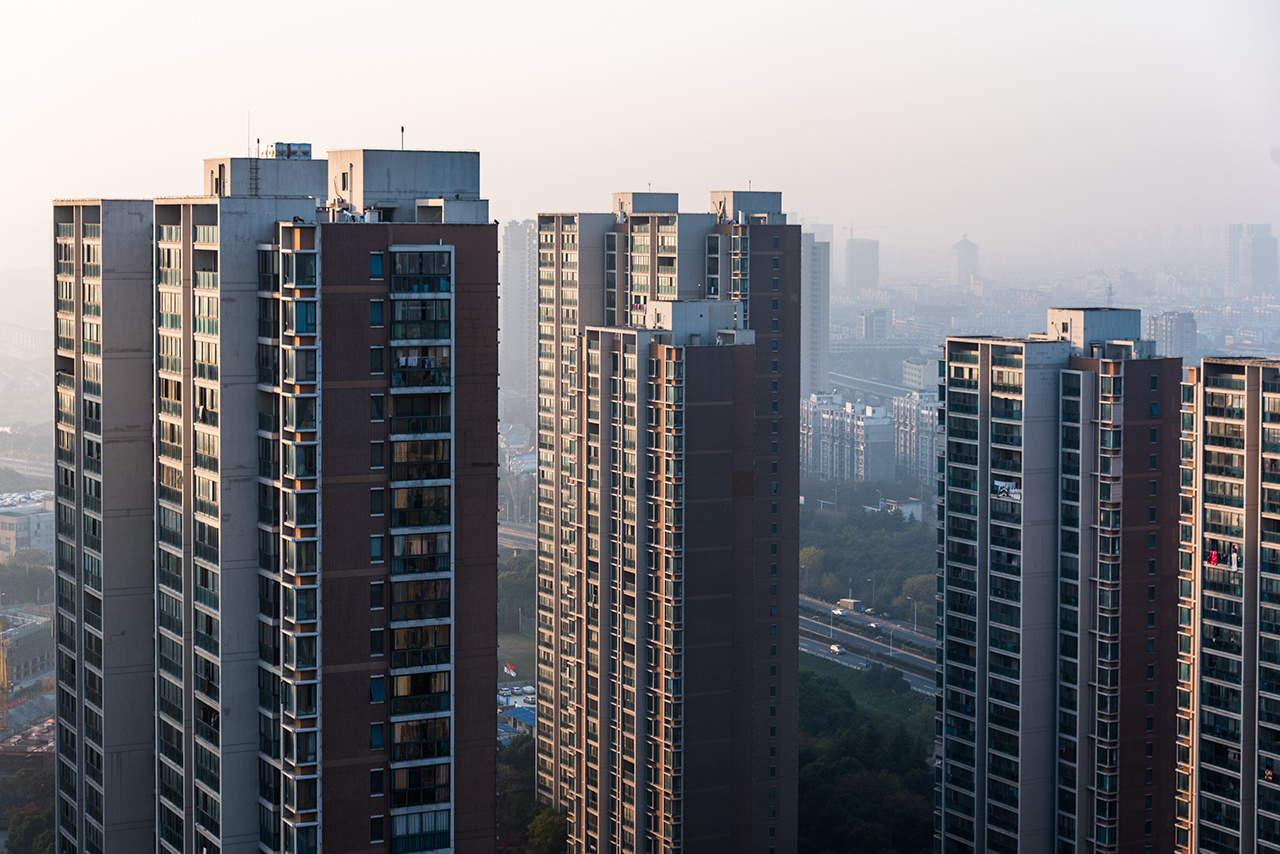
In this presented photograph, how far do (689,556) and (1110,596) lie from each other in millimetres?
8692

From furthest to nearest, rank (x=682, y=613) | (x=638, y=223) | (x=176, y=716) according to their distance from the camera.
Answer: (x=638, y=223) < (x=682, y=613) < (x=176, y=716)

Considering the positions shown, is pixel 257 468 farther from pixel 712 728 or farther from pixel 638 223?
pixel 638 223

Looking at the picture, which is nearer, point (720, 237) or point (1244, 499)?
point (1244, 499)

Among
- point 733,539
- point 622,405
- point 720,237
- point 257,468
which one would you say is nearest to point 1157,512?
point 733,539

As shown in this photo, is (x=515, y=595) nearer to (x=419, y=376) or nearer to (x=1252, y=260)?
(x=419, y=376)

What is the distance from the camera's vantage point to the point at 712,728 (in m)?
32.6

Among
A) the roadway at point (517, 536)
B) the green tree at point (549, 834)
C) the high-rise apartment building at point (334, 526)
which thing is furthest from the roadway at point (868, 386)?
the high-rise apartment building at point (334, 526)

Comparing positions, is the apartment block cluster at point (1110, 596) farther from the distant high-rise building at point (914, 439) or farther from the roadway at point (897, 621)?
the distant high-rise building at point (914, 439)

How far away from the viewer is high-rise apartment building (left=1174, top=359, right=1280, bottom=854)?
89.3 feet

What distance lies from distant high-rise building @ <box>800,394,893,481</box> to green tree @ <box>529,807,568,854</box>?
7847 centimetres

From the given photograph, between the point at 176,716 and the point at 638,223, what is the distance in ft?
84.6

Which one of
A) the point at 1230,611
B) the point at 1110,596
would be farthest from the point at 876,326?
the point at 1230,611

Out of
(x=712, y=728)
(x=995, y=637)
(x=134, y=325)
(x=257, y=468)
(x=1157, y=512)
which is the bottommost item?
(x=712, y=728)

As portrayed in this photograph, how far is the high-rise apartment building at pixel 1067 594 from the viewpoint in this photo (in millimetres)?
29219
